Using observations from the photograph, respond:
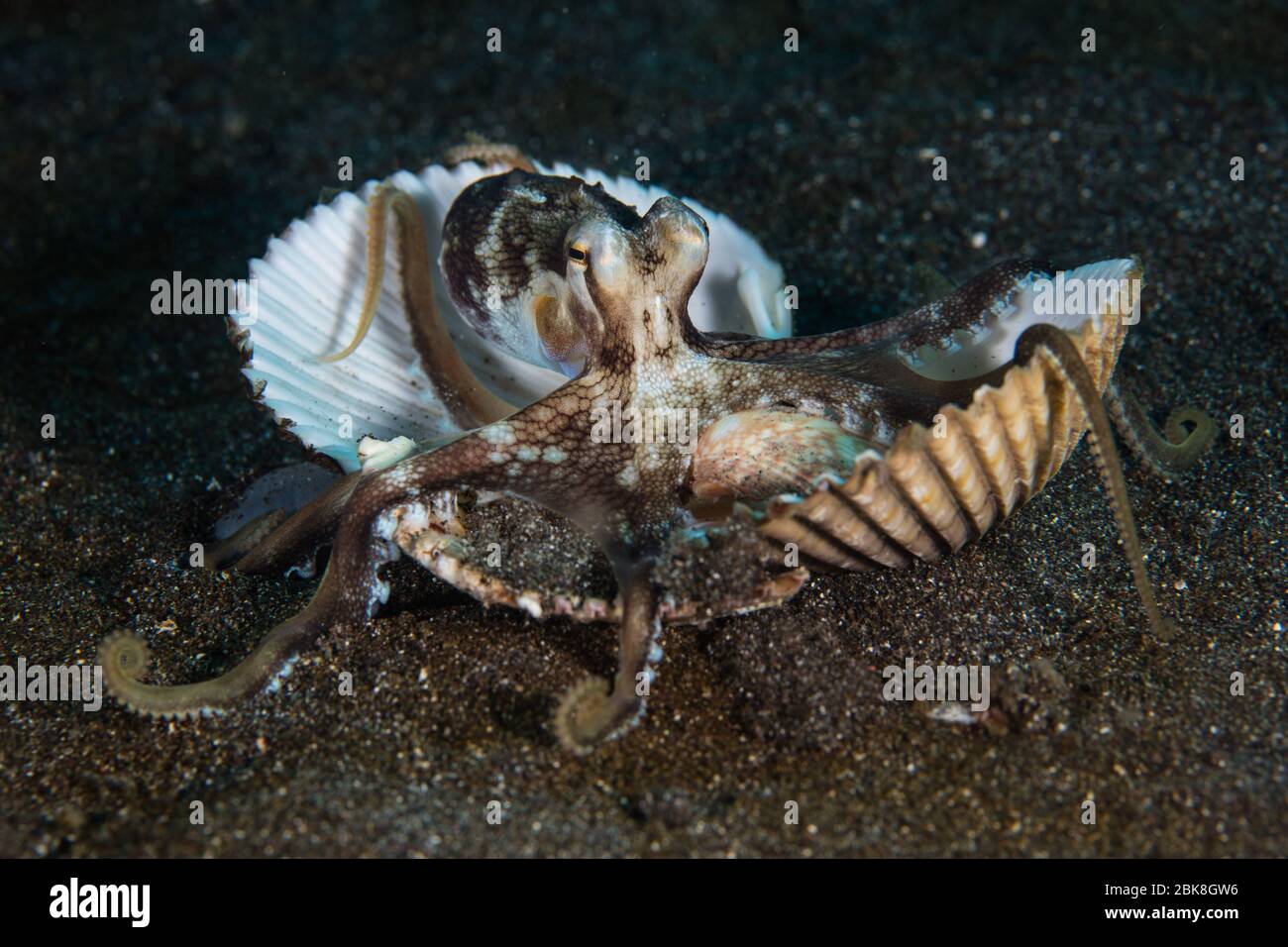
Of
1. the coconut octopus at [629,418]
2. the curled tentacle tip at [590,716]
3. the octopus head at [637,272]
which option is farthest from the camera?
the octopus head at [637,272]

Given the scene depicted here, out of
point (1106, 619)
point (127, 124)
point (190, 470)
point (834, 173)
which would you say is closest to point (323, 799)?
point (190, 470)

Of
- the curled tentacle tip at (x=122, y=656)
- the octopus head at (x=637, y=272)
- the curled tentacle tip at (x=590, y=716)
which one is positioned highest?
the octopus head at (x=637, y=272)

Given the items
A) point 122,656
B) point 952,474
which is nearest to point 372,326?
point 122,656

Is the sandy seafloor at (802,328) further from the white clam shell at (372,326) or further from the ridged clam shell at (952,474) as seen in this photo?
the white clam shell at (372,326)

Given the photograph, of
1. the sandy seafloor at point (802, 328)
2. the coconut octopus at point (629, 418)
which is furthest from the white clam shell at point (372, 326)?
the sandy seafloor at point (802, 328)

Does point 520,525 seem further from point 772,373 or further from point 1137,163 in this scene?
point 1137,163

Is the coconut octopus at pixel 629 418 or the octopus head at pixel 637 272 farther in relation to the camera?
the octopus head at pixel 637 272

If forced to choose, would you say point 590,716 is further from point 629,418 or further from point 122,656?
point 122,656

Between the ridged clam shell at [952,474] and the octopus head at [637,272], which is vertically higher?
the octopus head at [637,272]
